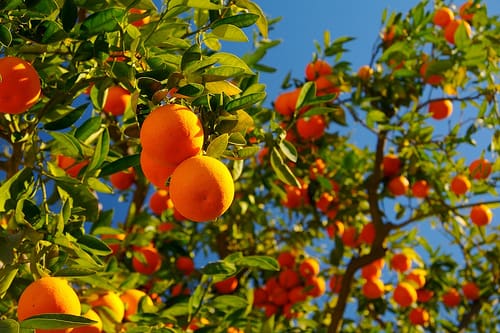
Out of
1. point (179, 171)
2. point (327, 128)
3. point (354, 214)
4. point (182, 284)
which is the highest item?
point (327, 128)

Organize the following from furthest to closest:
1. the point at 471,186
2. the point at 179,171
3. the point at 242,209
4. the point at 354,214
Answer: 1. the point at 354,214
2. the point at 471,186
3. the point at 242,209
4. the point at 179,171

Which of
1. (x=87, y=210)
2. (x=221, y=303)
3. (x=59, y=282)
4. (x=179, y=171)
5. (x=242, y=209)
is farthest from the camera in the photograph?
(x=242, y=209)

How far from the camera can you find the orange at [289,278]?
127 inches

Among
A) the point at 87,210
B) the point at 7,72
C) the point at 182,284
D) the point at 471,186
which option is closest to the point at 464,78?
the point at 471,186

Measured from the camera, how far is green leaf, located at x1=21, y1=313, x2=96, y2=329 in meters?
0.83

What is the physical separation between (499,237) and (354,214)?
102 centimetres

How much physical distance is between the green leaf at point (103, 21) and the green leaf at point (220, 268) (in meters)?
0.68

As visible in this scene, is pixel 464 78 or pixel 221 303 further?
pixel 464 78

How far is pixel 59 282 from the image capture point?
1092mm

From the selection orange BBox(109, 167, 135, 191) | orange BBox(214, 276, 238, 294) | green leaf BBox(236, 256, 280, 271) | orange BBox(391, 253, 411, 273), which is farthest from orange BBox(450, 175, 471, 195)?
green leaf BBox(236, 256, 280, 271)

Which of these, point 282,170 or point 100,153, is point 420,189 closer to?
point 282,170

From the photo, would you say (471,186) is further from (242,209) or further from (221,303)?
(221,303)

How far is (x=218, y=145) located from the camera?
100 cm

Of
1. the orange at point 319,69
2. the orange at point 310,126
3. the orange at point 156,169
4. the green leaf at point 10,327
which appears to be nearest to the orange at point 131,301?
the orange at point 156,169
